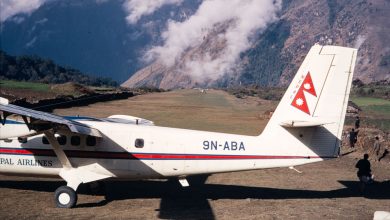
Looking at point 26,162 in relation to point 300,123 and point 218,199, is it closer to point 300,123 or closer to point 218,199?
point 218,199

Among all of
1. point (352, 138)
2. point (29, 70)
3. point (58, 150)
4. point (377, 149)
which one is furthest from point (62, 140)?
point (29, 70)

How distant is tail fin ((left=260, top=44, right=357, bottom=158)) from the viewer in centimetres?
1582

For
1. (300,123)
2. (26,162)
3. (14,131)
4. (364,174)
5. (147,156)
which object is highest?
(300,123)

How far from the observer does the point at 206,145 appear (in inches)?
629

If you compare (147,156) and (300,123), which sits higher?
(300,123)

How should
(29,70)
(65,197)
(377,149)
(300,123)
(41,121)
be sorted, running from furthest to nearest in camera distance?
(29,70)
(377,149)
(65,197)
(300,123)
(41,121)

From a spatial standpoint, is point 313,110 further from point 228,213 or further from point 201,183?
point 201,183

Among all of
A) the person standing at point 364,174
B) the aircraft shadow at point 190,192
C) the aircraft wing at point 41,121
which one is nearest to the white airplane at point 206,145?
the aircraft wing at point 41,121

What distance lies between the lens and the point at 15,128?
14672 millimetres

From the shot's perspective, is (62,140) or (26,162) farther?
(26,162)

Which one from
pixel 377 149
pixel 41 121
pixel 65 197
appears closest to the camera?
pixel 41 121

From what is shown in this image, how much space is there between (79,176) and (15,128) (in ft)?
9.13

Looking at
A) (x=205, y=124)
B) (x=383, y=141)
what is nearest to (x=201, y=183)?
(x=383, y=141)

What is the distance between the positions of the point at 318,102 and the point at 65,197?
31.1ft
